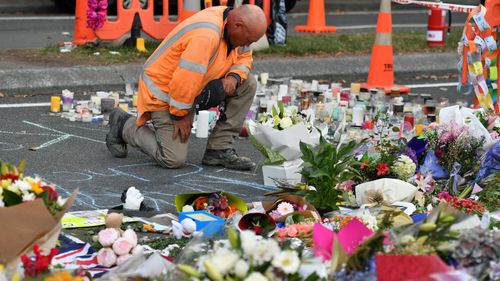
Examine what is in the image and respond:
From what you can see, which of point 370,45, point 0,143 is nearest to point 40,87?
point 0,143

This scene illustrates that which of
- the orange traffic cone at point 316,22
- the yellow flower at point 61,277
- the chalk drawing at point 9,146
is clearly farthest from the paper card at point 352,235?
the orange traffic cone at point 316,22

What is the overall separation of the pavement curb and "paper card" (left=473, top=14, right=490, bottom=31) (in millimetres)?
3537

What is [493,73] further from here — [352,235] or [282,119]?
[352,235]

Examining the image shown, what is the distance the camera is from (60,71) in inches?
401

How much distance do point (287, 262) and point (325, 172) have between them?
2524 millimetres

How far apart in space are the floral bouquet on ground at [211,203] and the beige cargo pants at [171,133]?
4.18 feet

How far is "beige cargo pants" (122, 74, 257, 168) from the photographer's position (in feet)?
23.2

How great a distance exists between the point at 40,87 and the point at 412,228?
22.1 feet

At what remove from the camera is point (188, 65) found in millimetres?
6738

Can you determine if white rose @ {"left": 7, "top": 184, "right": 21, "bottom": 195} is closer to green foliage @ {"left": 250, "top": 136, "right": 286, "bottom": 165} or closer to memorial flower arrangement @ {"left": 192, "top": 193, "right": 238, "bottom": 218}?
memorial flower arrangement @ {"left": 192, "top": 193, "right": 238, "bottom": 218}

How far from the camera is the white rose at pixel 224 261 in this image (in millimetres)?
3334

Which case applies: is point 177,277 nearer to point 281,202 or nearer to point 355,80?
point 281,202

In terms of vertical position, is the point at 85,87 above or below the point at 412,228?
below

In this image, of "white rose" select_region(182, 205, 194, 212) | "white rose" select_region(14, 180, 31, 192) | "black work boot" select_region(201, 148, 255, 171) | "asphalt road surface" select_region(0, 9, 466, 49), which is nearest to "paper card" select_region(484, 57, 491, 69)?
"black work boot" select_region(201, 148, 255, 171)
